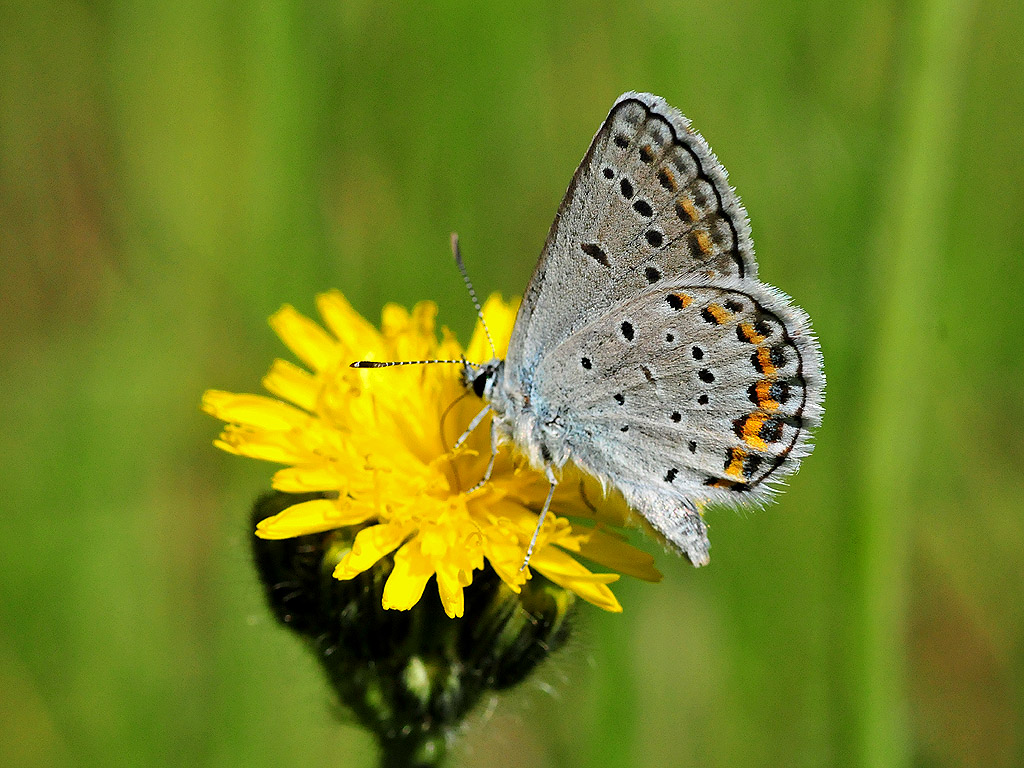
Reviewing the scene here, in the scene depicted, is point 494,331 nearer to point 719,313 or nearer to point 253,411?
point 253,411

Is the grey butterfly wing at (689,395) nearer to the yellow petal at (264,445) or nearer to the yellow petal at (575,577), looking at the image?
the yellow petal at (575,577)

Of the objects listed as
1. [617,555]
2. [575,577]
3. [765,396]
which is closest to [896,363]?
[765,396]

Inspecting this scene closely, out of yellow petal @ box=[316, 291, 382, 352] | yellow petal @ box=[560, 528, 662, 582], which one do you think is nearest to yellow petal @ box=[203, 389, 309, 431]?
yellow petal @ box=[316, 291, 382, 352]

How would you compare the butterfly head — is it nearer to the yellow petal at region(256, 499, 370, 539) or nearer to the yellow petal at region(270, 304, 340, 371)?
the yellow petal at region(256, 499, 370, 539)

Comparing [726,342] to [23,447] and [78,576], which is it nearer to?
[78,576]

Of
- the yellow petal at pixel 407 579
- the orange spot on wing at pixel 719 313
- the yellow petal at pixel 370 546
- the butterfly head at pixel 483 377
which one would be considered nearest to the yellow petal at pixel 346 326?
the butterfly head at pixel 483 377
